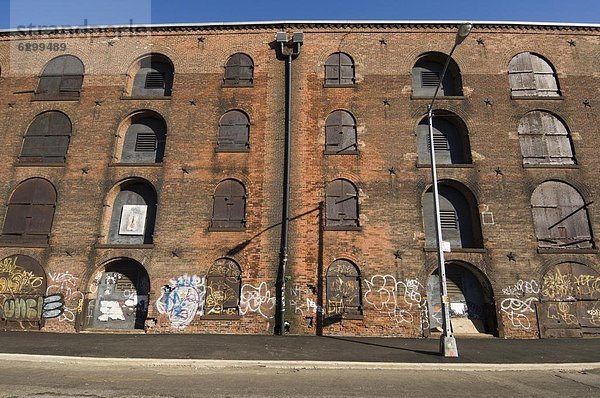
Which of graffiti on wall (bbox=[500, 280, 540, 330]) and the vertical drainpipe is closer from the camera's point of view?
graffiti on wall (bbox=[500, 280, 540, 330])

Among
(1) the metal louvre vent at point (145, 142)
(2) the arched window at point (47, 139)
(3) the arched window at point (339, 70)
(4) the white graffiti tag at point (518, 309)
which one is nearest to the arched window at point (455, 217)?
(4) the white graffiti tag at point (518, 309)

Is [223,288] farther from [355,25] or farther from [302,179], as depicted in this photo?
[355,25]

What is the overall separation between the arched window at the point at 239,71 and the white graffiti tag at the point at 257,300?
30.4 feet

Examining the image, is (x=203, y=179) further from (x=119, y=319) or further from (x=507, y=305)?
(x=507, y=305)

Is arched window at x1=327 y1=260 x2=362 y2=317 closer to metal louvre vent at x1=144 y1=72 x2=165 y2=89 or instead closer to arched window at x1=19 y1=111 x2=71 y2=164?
metal louvre vent at x1=144 y1=72 x2=165 y2=89

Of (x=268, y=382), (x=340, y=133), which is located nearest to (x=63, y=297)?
(x=268, y=382)

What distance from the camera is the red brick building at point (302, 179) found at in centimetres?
1376

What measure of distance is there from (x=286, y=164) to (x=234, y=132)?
9.54ft

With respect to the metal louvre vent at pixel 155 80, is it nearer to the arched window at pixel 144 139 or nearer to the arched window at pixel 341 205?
the arched window at pixel 144 139

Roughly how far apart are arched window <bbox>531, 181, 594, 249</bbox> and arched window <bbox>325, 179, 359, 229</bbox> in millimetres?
7223

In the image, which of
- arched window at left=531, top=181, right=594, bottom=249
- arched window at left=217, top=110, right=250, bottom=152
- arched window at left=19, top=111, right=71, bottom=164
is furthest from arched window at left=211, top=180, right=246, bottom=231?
arched window at left=531, top=181, right=594, bottom=249

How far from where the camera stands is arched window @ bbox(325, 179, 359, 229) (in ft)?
47.9

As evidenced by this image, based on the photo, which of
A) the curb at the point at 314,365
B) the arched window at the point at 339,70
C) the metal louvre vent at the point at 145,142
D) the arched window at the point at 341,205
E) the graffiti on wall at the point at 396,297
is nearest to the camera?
the curb at the point at 314,365

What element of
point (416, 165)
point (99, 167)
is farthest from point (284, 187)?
point (99, 167)
